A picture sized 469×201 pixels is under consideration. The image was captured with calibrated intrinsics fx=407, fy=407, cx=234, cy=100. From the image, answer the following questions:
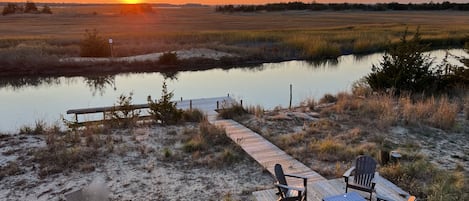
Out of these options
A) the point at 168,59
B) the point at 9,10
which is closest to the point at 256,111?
the point at 168,59

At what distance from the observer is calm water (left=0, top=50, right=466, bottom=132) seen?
707 inches

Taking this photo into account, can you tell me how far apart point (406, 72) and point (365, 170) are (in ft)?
33.1

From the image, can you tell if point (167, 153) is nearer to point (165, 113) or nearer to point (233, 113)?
point (165, 113)

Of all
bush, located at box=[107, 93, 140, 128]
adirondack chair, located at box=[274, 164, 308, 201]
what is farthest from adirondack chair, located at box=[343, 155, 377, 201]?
bush, located at box=[107, 93, 140, 128]

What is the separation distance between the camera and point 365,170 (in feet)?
19.8

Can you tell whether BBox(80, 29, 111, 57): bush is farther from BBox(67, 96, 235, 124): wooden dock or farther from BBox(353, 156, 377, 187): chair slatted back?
BBox(353, 156, 377, 187): chair slatted back

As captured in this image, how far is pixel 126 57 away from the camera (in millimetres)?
29203

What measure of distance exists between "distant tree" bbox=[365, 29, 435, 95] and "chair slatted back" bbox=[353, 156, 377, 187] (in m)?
9.43

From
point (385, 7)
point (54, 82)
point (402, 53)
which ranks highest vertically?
point (385, 7)

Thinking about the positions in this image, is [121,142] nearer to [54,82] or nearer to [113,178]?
[113,178]

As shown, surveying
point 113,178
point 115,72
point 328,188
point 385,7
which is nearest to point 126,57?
point 115,72

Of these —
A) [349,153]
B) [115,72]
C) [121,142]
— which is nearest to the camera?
[349,153]

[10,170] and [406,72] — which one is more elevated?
[406,72]

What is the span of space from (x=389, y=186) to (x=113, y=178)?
16.3ft
